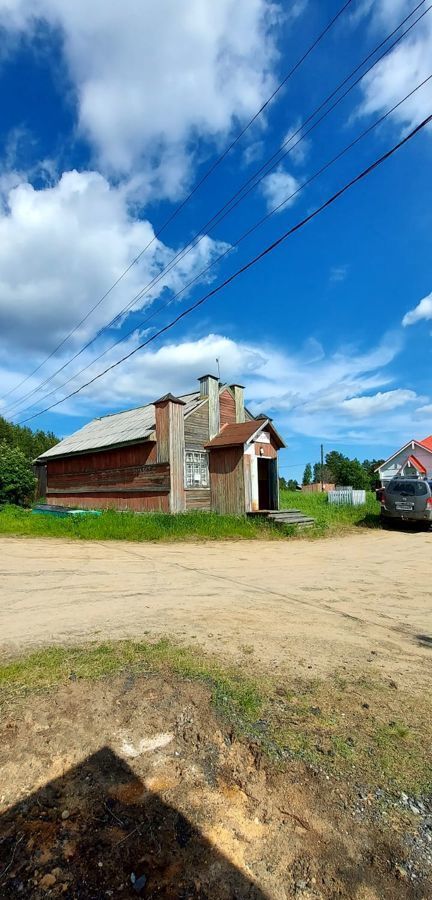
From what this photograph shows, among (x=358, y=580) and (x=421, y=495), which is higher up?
(x=421, y=495)

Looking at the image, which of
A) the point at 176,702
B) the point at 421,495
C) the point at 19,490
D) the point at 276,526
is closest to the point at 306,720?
the point at 176,702

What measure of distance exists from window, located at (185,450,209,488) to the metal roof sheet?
1729 millimetres

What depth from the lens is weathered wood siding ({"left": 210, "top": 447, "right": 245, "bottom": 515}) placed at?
1675cm

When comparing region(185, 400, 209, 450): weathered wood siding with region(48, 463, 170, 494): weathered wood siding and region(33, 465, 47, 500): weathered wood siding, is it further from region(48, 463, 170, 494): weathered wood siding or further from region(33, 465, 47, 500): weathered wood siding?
region(33, 465, 47, 500): weathered wood siding

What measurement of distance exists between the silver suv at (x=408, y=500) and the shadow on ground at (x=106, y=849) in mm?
14511

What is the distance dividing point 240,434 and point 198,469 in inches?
87.1

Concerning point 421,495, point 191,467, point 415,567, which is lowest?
point 415,567

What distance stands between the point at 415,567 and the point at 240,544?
17.0ft

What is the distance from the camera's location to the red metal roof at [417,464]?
42.4 m

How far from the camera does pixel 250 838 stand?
1.95 meters

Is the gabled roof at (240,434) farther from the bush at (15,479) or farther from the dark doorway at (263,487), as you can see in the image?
the bush at (15,479)

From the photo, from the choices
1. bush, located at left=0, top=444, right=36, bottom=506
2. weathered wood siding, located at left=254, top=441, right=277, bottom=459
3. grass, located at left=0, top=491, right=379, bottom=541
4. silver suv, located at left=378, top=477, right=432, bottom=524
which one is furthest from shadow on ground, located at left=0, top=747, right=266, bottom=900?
bush, located at left=0, top=444, right=36, bottom=506

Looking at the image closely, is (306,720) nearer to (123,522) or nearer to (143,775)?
(143,775)

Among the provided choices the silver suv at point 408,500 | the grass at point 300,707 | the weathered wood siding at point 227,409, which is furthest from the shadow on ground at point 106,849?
the weathered wood siding at point 227,409
